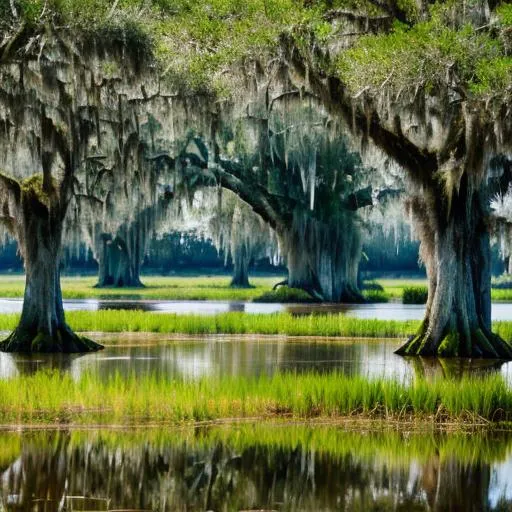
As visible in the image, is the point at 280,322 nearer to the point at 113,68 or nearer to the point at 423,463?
the point at 113,68

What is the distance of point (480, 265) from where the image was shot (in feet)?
78.9

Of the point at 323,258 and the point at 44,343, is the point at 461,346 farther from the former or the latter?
the point at 323,258

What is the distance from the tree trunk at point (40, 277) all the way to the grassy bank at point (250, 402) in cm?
916

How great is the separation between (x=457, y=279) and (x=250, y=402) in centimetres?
1017

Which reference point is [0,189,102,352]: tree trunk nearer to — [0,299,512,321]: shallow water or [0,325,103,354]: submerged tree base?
[0,325,103,354]: submerged tree base

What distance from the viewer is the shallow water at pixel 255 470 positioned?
929 cm

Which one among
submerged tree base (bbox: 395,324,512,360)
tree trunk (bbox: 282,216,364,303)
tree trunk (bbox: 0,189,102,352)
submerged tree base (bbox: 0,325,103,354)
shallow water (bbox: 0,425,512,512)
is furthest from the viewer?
tree trunk (bbox: 282,216,364,303)

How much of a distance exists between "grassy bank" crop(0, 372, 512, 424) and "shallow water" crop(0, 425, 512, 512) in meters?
0.70

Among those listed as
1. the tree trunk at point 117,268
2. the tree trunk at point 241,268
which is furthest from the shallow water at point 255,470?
the tree trunk at point 241,268

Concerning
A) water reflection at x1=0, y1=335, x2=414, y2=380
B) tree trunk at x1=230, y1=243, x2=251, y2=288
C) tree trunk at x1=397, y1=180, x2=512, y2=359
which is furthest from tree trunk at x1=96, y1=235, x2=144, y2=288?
tree trunk at x1=397, y1=180, x2=512, y2=359

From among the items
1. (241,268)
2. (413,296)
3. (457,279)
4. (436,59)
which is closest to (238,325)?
(457,279)

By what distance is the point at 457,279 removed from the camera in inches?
919

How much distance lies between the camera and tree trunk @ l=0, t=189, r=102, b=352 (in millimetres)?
23656

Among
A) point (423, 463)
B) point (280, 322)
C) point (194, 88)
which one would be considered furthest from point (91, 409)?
point (280, 322)
